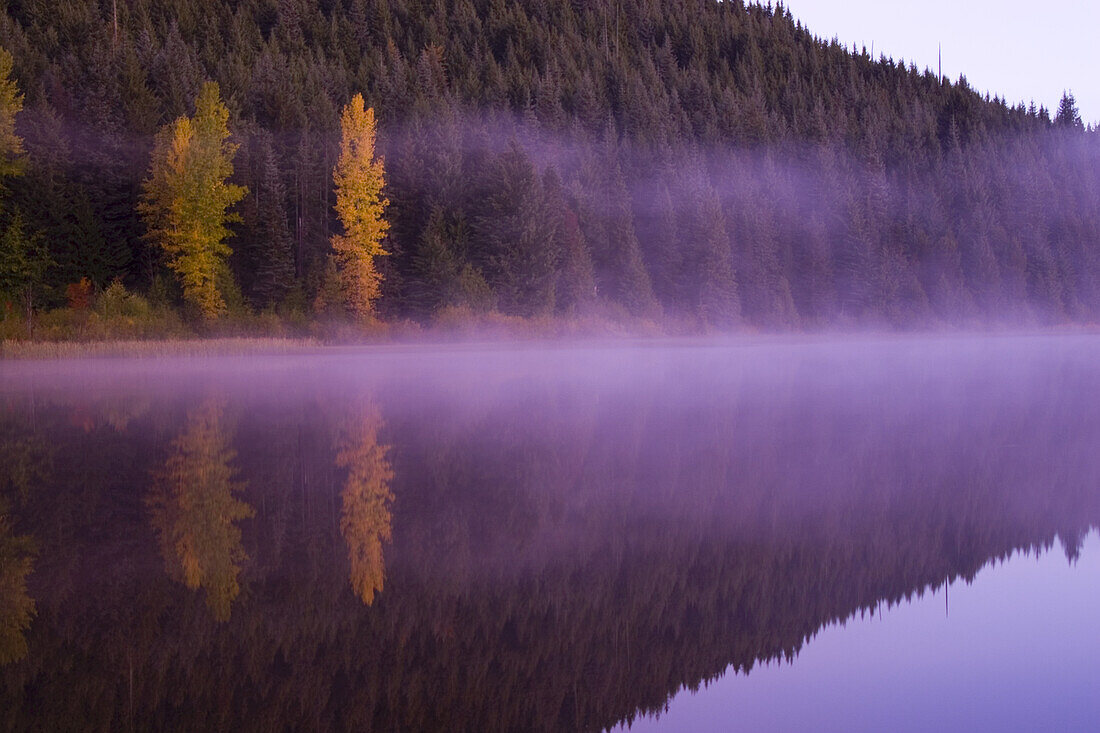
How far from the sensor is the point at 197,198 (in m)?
51.6

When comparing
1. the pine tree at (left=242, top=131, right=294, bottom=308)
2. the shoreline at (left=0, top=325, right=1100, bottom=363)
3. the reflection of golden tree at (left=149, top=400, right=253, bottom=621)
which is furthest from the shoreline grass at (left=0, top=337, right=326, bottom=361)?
the reflection of golden tree at (left=149, top=400, right=253, bottom=621)

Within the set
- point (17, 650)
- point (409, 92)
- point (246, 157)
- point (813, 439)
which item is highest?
point (409, 92)

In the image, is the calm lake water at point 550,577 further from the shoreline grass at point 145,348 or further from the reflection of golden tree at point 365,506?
the shoreline grass at point 145,348

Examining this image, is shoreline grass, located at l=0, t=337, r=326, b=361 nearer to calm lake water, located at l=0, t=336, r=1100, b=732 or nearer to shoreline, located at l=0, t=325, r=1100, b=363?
shoreline, located at l=0, t=325, r=1100, b=363

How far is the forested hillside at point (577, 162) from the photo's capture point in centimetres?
5719

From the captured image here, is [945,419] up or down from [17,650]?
up

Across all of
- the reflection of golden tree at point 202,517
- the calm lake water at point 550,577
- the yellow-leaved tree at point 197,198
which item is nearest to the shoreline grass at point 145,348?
the yellow-leaved tree at point 197,198

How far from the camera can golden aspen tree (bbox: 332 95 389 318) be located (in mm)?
54344

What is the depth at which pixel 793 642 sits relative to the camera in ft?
23.3

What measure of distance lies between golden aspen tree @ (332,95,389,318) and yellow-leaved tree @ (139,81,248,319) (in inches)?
212

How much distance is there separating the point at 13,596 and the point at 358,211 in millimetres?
48290

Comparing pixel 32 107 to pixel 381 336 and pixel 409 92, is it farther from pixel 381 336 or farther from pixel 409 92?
pixel 409 92

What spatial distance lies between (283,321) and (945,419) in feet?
134

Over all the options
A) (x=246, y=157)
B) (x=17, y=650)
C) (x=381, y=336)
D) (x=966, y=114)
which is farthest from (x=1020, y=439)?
(x=966, y=114)
